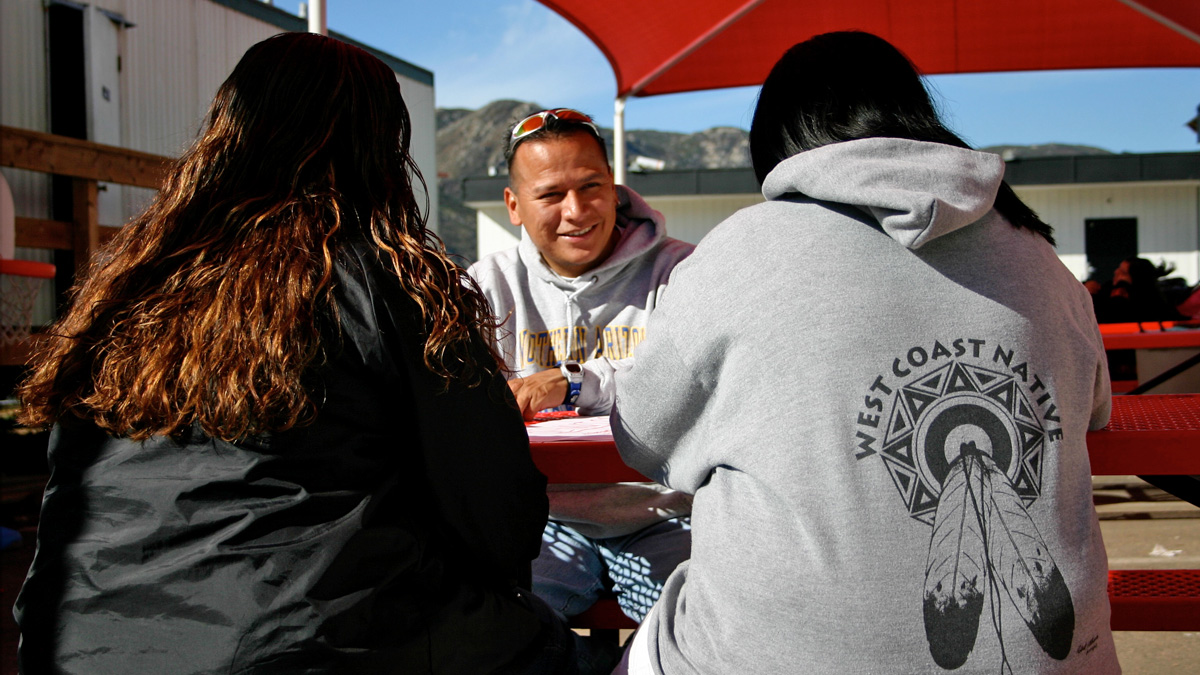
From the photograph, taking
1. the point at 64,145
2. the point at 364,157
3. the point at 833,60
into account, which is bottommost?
the point at 364,157

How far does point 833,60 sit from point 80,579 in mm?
1249

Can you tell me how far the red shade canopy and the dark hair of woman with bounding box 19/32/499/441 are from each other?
4.30m

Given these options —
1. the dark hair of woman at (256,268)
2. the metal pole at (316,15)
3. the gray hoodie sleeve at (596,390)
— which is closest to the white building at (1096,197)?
the metal pole at (316,15)

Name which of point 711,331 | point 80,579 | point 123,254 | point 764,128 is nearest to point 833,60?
point 764,128

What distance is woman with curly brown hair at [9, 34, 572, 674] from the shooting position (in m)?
0.99

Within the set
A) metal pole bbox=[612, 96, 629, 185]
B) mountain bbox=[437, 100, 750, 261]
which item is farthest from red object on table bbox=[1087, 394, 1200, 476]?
mountain bbox=[437, 100, 750, 261]

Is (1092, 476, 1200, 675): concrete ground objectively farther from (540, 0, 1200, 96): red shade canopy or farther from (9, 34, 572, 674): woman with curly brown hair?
(540, 0, 1200, 96): red shade canopy

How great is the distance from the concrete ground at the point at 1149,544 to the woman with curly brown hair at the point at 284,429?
92.3 inches

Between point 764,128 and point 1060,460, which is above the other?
point 764,128

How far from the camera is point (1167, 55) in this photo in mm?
5969

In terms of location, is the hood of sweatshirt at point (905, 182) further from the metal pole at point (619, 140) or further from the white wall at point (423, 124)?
the white wall at point (423, 124)

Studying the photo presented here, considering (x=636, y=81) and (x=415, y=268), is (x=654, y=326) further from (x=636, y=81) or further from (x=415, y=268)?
(x=636, y=81)

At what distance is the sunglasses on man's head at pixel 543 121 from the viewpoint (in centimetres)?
243

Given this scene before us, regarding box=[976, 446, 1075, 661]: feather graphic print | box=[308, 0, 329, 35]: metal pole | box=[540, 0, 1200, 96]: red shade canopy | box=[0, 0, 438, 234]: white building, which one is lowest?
box=[976, 446, 1075, 661]: feather graphic print
